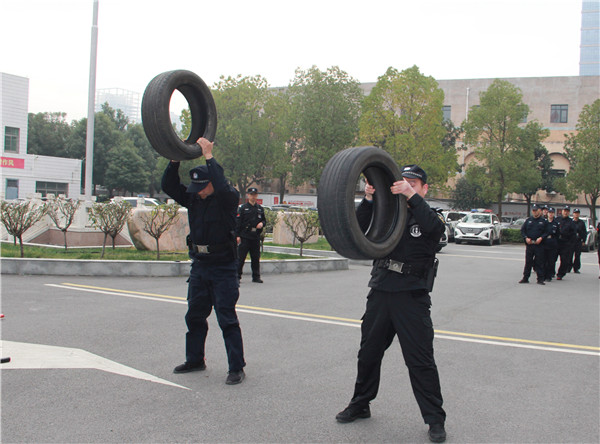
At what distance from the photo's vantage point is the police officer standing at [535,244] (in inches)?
502

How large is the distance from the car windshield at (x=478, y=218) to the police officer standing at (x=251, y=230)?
2103cm

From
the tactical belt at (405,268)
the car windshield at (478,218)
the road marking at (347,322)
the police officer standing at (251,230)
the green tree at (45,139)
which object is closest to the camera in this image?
the tactical belt at (405,268)

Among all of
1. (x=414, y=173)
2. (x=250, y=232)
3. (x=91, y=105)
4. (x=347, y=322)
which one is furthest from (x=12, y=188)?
(x=414, y=173)

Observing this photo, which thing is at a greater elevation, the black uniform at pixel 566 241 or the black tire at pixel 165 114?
the black tire at pixel 165 114

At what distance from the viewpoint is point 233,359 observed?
4770 mm

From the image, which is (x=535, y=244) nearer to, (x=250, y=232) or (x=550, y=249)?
(x=550, y=249)

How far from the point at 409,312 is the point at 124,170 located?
2435 inches

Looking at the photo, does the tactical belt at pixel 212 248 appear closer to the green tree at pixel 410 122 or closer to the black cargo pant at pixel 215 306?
the black cargo pant at pixel 215 306

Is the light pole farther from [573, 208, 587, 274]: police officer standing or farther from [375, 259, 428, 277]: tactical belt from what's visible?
[375, 259, 428, 277]: tactical belt

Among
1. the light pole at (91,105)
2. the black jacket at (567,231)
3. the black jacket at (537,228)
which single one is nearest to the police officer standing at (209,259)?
the black jacket at (537,228)

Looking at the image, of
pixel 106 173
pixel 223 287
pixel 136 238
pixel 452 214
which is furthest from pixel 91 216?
pixel 106 173

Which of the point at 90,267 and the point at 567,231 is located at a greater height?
the point at 567,231

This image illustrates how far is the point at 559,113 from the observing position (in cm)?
5372

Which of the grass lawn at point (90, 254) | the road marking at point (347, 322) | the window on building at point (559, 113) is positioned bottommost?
the road marking at point (347, 322)
